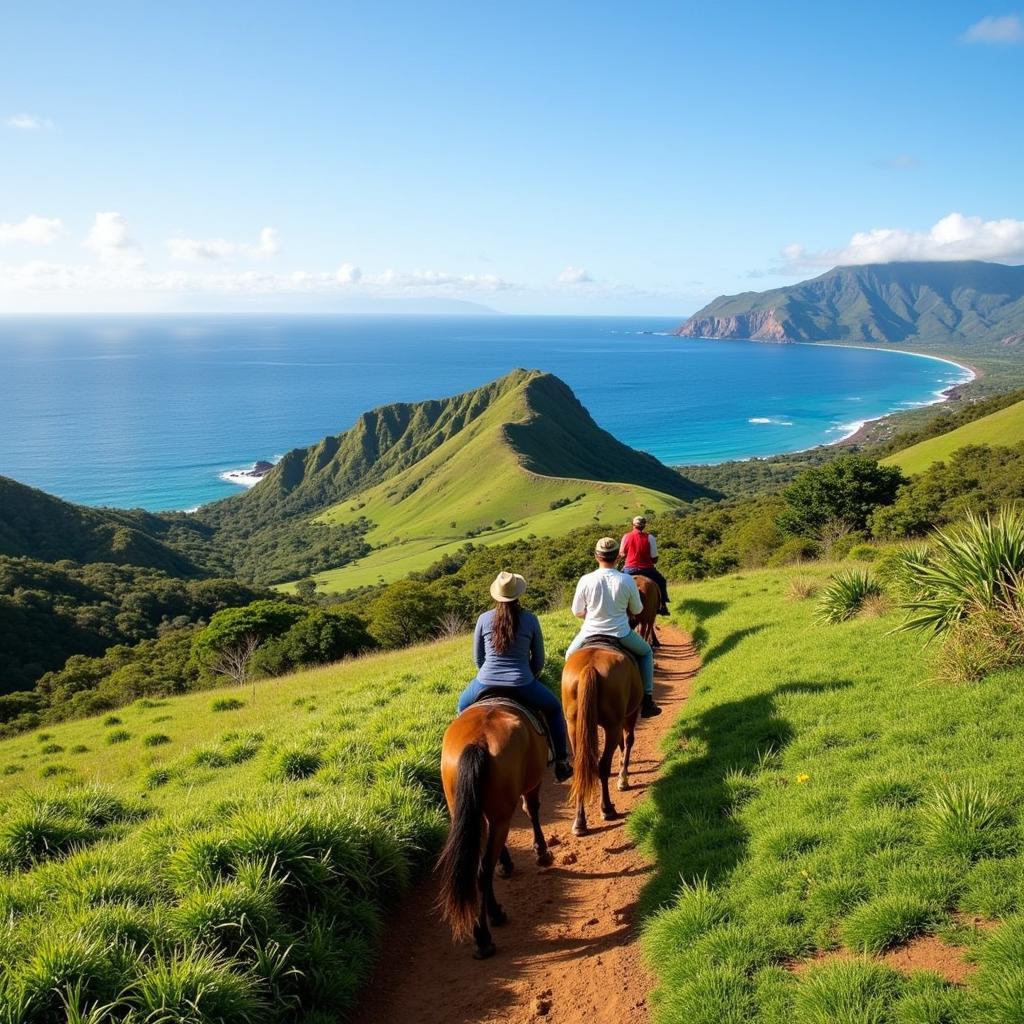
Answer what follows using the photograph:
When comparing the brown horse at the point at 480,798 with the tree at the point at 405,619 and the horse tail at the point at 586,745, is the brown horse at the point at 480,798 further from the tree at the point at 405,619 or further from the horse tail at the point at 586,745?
the tree at the point at 405,619

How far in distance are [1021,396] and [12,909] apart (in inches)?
Answer: 4479

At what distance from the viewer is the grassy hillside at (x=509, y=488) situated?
97.4 metres

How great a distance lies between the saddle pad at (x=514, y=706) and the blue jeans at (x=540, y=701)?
81 millimetres

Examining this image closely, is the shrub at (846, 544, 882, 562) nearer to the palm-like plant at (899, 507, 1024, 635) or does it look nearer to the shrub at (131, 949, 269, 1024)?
the palm-like plant at (899, 507, 1024, 635)

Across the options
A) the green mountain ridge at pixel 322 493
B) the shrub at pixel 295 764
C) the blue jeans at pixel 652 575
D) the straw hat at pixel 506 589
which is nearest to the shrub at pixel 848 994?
the straw hat at pixel 506 589

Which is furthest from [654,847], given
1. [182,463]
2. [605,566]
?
[182,463]

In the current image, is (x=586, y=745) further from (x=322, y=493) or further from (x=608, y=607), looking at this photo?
(x=322, y=493)

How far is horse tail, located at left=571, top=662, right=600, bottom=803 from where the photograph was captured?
302 inches

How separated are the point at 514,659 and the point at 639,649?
2.42 m

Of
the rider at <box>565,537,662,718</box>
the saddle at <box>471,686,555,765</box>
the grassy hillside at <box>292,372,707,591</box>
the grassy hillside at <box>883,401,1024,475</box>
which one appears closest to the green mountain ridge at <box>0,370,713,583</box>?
the grassy hillside at <box>292,372,707,591</box>

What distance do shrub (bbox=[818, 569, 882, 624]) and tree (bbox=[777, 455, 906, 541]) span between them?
1048 inches

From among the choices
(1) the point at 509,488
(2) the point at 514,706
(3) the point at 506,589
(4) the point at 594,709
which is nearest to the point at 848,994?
→ (2) the point at 514,706

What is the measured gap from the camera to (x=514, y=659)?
7492mm

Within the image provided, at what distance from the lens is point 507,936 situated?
6344 millimetres
